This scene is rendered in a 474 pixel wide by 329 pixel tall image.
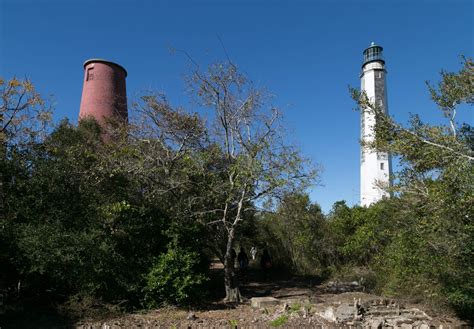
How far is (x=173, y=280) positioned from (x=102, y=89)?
12135mm

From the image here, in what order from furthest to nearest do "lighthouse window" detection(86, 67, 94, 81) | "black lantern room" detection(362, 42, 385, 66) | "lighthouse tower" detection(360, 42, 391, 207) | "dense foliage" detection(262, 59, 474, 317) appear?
"black lantern room" detection(362, 42, 385, 66), "lighthouse tower" detection(360, 42, 391, 207), "lighthouse window" detection(86, 67, 94, 81), "dense foliage" detection(262, 59, 474, 317)

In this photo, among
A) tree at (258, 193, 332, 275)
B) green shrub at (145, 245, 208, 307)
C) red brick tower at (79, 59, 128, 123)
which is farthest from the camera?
red brick tower at (79, 59, 128, 123)

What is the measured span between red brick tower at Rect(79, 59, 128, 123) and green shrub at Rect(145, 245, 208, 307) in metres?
10.0

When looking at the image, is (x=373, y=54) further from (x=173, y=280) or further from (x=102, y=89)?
(x=173, y=280)

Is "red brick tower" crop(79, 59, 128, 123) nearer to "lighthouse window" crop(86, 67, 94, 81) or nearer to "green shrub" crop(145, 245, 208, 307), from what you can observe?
"lighthouse window" crop(86, 67, 94, 81)

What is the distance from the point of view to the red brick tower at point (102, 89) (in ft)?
56.4

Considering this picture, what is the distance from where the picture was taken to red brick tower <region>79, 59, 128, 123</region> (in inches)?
677

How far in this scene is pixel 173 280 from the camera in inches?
337

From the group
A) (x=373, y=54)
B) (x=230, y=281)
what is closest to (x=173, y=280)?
(x=230, y=281)

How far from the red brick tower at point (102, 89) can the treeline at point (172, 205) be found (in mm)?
5692

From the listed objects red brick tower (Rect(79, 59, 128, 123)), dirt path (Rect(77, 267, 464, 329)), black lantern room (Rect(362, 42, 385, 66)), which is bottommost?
dirt path (Rect(77, 267, 464, 329))

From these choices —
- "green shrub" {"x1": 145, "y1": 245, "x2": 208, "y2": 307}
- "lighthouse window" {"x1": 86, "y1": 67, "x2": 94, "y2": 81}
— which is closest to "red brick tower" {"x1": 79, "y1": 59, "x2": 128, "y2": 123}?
"lighthouse window" {"x1": 86, "y1": 67, "x2": 94, "y2": 81}

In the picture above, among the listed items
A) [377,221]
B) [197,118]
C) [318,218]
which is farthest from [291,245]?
[197,118]

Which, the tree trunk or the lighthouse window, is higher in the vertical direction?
the lighthouse window
